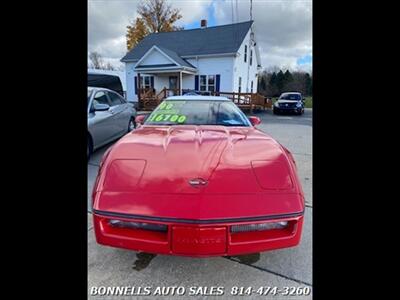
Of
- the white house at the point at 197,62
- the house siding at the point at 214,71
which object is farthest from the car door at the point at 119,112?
the house siding at the point at 214,71

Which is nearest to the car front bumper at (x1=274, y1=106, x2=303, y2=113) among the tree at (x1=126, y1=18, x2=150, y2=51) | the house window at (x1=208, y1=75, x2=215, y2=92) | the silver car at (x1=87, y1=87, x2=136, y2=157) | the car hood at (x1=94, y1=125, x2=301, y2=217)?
the house window at (x1=208, y1=75, x2=215, y2=92)

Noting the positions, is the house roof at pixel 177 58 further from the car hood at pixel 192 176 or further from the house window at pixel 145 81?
the car hood at pixel 192 176

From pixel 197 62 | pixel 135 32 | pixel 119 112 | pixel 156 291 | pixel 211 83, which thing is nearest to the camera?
pixel 156 291

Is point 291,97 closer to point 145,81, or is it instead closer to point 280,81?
point 145,81

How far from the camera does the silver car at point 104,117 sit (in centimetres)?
465

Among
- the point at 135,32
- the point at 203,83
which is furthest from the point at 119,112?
the point at 135,32

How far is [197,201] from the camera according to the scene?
1.61 meters

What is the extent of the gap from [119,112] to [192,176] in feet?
15.1

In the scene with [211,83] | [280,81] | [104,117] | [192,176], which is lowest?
[192,176]
